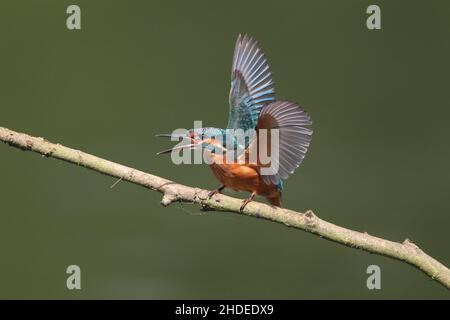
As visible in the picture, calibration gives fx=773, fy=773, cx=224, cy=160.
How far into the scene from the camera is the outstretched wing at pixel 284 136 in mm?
1905

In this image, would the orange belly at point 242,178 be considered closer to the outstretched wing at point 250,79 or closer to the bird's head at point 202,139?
the bird's head at point 202,139

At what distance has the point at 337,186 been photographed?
12.6 ft

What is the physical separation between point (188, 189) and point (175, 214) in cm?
191

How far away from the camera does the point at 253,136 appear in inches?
83.2

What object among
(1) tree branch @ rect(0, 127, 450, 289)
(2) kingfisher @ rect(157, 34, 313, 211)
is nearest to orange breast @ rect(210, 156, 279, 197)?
(2) kingfisher @ rect(157, 34, 313, 211)

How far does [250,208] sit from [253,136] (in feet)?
0.80

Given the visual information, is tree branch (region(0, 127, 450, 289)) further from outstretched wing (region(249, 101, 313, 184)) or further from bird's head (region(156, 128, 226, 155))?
bird's head (region(156, 128, 226, 155))

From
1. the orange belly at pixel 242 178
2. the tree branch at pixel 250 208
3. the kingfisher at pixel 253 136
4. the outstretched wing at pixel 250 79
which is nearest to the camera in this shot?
the tree branch at pixel 250 208

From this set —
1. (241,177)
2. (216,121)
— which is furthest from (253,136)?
(216,121)

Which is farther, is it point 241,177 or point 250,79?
point 250,79

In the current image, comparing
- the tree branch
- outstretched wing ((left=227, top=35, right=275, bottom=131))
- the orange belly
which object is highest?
outstretched wing ((left=227, top=35, right=275, bottom=131))

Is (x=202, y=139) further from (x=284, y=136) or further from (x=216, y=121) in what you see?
(x=216, y=121)

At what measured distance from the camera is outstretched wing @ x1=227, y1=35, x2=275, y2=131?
2314 mm

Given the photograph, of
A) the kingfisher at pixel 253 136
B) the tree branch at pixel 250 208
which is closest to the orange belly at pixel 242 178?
the kingfisher at pixel 253 136
